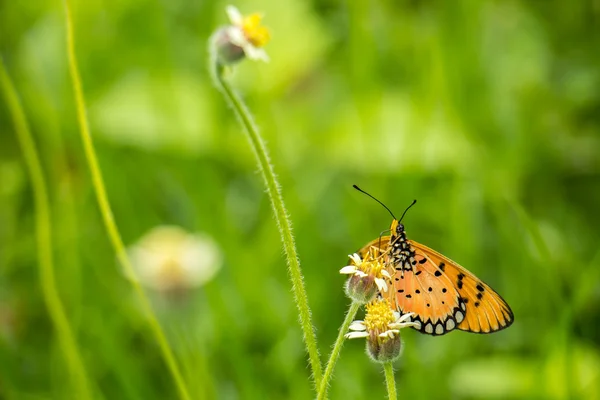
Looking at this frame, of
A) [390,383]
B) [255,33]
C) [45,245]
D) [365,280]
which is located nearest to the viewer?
[390,383]

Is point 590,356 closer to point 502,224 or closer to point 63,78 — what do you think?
point 502,224

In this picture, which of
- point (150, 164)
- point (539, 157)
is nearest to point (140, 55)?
point (150, 164)

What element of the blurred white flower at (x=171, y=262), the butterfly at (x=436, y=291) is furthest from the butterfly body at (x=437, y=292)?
the blurred white flower at (x=171, y=262)

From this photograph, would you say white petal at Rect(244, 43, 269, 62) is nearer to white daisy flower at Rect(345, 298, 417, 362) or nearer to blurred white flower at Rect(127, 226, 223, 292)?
white daisy flower at Rect(345, 298, 417, 362)

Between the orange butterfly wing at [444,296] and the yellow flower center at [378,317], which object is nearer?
the yellow flower center at [378,317]

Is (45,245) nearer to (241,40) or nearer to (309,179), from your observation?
(241,40)

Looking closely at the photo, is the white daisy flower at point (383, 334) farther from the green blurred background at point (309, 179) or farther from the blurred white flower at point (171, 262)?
the blurred white flower at point (171, 262)

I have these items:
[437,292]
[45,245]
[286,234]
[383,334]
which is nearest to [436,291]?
[437,292]
